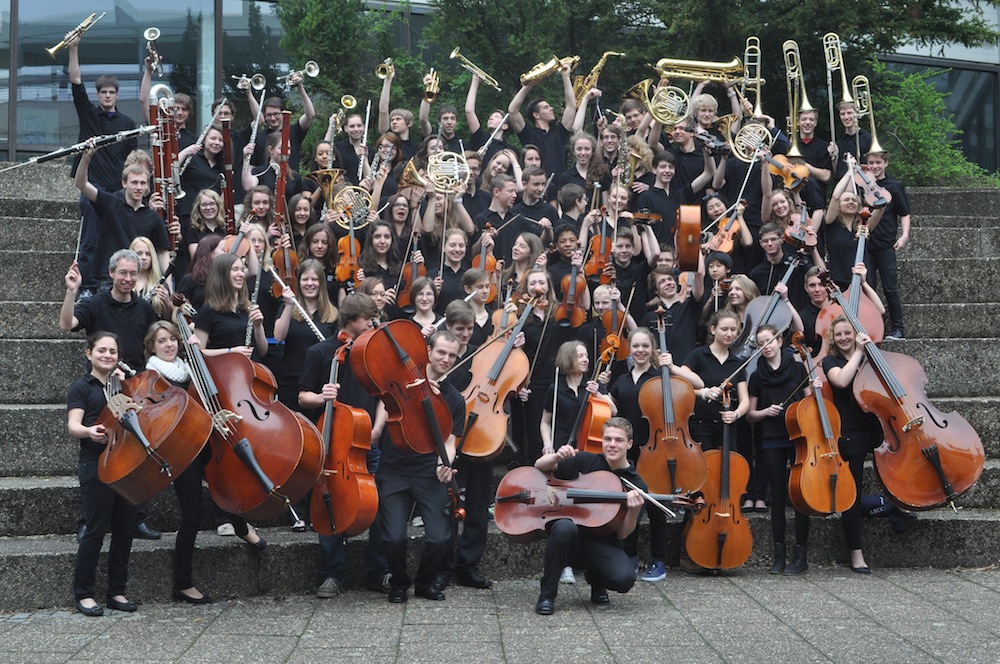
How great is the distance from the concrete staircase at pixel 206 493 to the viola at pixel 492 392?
2.54ft

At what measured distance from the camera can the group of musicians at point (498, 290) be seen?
7602 mm

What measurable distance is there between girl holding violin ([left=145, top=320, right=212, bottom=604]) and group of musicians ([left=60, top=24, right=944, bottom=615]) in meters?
0.02

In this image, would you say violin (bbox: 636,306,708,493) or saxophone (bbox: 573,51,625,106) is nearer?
violin (bbox: 636,306,708,493)

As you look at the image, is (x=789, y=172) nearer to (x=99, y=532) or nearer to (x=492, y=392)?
(x=492, y=392)

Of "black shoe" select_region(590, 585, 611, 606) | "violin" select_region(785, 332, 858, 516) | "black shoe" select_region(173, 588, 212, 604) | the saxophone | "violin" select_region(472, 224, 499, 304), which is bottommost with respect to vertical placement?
"black shoe" select_region(173, 588, 212, 604)

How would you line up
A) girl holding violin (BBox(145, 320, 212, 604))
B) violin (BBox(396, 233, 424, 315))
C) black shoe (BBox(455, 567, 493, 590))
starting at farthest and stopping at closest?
violin (BBox(396, 233, 424, 315)), black shoe (BBox(455, 567, 493, 590)), girl holding violin (BBox(145, 320, 212, 604))

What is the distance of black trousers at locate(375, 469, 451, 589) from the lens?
752 centimetres

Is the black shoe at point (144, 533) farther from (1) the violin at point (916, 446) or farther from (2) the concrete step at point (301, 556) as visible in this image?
(1) the violin at point (916, 446)

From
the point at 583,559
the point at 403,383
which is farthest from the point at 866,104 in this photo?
the point at 403,383

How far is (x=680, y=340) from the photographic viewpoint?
9.31m

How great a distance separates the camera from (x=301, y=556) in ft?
25.7

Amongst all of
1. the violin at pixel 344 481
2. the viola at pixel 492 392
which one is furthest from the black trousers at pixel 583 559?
the violin at pixel 344 481

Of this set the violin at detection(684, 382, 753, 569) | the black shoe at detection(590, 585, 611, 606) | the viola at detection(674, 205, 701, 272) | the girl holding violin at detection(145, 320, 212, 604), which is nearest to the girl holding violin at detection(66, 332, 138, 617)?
the girl holding violin at detection(145, 320, 212, 604)

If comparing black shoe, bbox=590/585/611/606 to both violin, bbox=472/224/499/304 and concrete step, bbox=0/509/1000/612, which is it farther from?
violin, bbox=472/224/499/304
